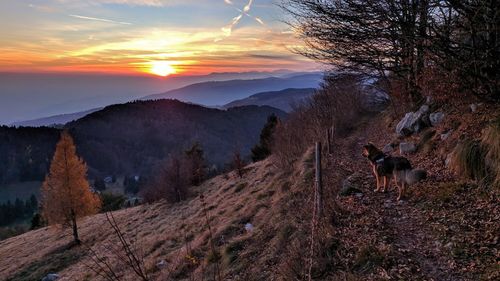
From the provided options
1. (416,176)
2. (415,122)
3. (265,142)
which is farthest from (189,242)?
(265,142)

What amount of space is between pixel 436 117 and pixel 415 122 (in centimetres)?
142

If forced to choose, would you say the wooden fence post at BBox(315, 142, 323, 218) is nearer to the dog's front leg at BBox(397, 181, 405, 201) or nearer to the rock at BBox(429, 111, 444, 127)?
the dog's front leg at BBox(397, 181, 405, 201)

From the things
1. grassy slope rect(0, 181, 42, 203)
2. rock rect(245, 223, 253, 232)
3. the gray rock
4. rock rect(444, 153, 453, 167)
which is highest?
the gray rock

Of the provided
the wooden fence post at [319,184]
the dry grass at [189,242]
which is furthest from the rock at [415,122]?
the wooden fence post at [319,184]

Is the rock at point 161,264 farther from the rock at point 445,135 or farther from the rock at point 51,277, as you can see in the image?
the rock at point 51,277

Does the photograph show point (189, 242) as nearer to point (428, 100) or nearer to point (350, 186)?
point (350, 186)

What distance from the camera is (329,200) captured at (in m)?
8.68

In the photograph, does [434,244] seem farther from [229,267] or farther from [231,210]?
[231,210]

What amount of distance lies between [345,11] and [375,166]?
6564mm

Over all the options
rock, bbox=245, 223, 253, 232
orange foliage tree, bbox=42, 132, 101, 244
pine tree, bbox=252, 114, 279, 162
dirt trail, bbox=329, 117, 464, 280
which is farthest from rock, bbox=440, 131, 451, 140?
pine tree, bbox=252, 114, 279, 162

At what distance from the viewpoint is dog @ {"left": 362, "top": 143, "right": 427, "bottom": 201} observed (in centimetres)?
852

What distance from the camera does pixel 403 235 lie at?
264 inches

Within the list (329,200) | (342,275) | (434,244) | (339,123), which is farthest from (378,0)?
(339,123)

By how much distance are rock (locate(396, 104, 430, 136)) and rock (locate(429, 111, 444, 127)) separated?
51 cm
